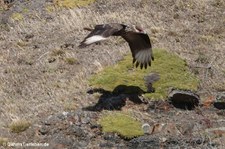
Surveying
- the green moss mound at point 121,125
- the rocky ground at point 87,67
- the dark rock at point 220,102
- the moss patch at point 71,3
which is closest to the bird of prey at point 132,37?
the rocky ground at point 87,67

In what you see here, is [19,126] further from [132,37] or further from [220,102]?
[220,102]

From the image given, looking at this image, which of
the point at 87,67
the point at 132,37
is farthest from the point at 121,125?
the point at 87,67

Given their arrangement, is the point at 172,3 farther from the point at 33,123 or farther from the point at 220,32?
the point at 33,123

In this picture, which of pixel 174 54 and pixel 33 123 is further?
pixel 174 54

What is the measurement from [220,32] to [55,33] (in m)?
5.80

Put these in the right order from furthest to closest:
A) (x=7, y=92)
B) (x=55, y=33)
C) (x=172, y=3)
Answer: (x=172, y=3) < (x=55, y=33) < (x=7, y=92)

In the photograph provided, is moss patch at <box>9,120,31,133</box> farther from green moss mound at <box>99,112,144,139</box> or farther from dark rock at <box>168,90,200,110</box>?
dark rock at <box>168,90,200,110</box>

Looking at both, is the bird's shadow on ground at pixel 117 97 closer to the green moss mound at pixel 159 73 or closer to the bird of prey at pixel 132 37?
the green moss mound at pixel 159 73

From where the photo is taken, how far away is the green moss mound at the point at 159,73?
12508 mm

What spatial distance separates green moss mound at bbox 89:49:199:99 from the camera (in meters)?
12.5

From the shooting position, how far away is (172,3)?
19656mm

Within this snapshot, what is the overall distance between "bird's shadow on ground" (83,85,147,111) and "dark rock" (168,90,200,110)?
31.3 inches

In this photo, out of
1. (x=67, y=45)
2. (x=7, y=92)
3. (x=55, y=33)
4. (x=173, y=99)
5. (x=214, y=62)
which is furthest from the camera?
(x=55, y=33)

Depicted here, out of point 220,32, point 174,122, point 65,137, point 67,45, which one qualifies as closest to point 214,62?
point 220,32
